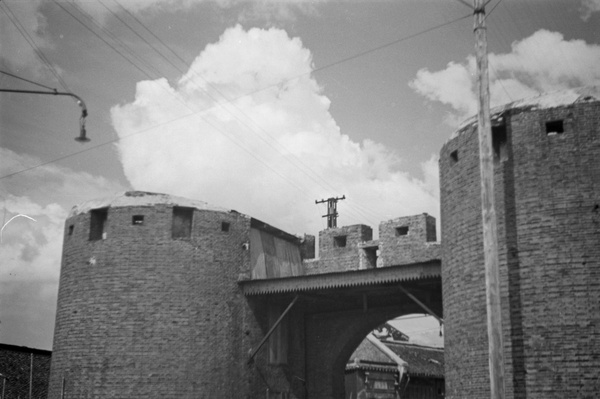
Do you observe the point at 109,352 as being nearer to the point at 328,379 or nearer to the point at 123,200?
the point at 123,200

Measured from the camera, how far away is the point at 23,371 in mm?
24891

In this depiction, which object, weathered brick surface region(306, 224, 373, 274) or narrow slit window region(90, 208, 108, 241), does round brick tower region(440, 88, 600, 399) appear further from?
narrow slit window region(90, 208, 108, 241)

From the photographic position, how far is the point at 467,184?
14.9 m

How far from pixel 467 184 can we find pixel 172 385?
9.20 metres

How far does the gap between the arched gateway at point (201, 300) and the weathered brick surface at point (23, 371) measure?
18.0 ft

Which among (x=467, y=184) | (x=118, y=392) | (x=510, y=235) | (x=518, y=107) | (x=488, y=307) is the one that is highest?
(x=518, y=107)

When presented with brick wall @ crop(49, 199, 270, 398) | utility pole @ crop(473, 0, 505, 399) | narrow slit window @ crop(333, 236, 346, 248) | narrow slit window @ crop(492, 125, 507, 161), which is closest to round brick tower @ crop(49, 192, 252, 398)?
brick wall @ crop(49, 199, 270, 398)

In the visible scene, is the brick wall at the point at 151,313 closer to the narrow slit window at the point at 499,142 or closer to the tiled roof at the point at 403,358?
the narrow slit window at the point at 499,142

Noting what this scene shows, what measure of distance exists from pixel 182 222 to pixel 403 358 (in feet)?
49.1

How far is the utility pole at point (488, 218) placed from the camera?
12.3m

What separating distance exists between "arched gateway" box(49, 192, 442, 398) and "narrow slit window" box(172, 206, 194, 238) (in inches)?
1.2

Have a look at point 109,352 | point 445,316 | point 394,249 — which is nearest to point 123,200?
point 109,352

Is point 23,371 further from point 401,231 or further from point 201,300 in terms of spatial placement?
point 401,231

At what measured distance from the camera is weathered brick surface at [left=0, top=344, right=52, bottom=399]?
24.1m
